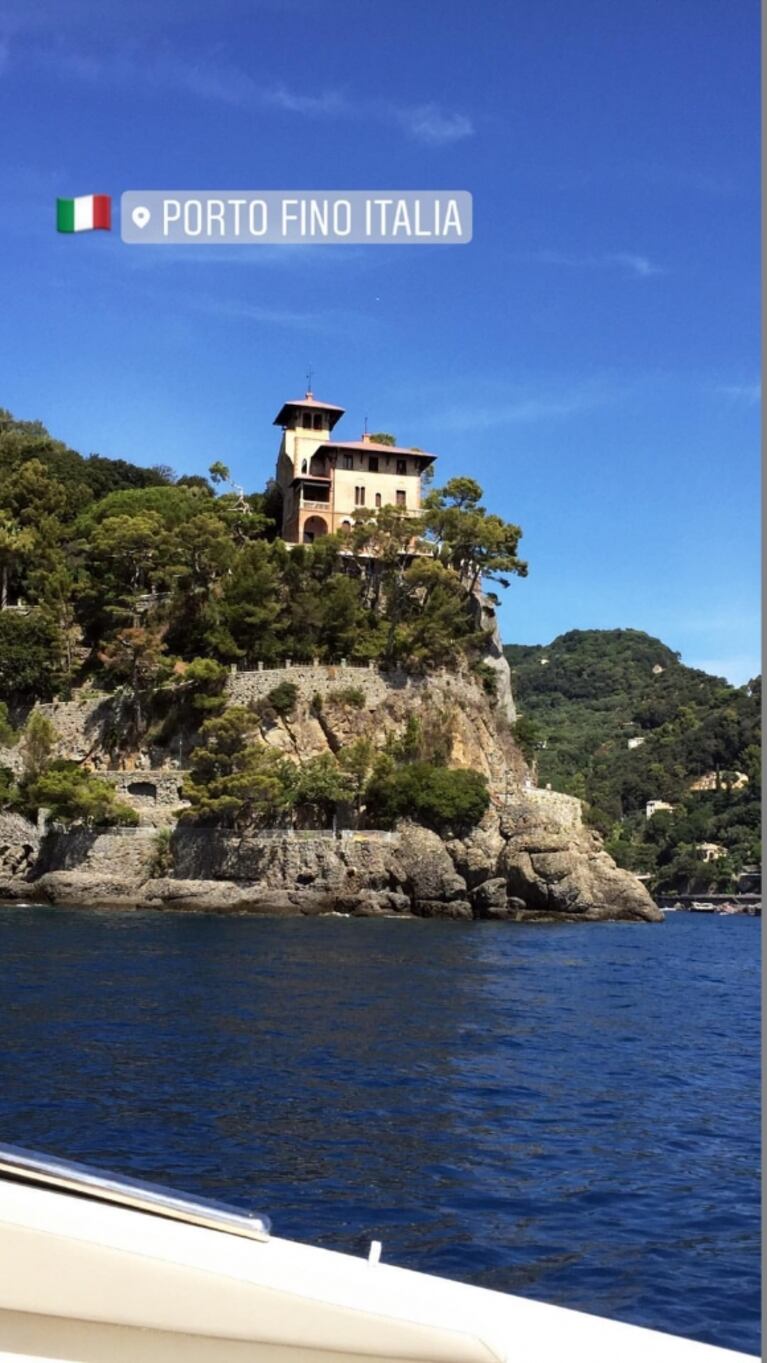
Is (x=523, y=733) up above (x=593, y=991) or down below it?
above

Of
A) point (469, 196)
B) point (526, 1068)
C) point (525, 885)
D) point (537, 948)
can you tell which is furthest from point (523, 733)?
point (469, 196)

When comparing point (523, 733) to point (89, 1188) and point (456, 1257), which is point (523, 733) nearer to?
point (456, 1257)

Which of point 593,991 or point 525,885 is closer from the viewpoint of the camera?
point 593,991

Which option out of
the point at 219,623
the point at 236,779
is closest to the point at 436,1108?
the point at 236,779

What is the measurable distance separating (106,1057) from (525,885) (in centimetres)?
2949

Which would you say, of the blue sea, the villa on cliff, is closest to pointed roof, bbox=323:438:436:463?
the villa on cliff

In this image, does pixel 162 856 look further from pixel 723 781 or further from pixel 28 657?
pixel 723 781

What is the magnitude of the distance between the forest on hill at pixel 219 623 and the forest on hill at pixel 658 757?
1530cm

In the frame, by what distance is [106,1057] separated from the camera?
41.8ft

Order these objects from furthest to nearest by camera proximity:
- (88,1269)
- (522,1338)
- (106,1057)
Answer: (106,1057) < (522,1338) < (88,1269)

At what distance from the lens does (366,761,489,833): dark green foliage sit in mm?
40844

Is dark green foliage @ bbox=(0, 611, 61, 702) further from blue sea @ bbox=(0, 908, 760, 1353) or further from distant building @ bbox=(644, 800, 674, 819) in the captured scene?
distant building @ bbox=(644, 800, 674, 819)

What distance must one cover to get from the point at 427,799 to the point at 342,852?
3.32 metres

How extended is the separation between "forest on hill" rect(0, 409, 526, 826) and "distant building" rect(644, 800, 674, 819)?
4052cm
